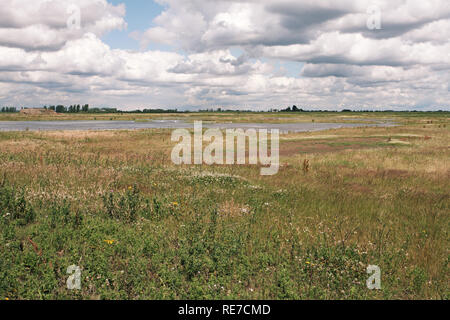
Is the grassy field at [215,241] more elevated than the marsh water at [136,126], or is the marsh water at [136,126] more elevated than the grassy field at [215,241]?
the marsh water at [136,126]

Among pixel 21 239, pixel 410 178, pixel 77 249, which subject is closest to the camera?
pixel 77 249

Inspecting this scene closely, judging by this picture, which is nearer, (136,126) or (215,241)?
(215,241)

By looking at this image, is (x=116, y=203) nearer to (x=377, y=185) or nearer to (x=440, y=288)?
(x=440, y=288)

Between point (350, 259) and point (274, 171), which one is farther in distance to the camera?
point (274, 171)

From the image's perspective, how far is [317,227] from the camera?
8797mm

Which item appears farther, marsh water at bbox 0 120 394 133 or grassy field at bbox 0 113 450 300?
marsh water at bbox 0 120 394 133

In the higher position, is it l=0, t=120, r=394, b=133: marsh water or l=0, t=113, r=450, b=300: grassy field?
l=0, t=120, r=394, b=133: marsh water

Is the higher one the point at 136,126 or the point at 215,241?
the point at 136,126

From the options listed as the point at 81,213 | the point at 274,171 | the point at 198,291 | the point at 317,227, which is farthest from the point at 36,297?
the point at 274,171

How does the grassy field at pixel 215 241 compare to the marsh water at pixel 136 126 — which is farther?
the marsh water at pixel 136 126

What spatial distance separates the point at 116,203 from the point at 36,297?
4771mm
